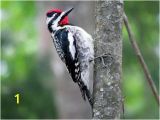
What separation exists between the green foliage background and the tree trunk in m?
3.99

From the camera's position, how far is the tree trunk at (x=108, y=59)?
4219 mm

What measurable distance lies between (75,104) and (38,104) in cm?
85

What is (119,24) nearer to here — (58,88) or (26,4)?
(58,88)

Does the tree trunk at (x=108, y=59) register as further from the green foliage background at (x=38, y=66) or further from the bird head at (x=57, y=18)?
the green foliage background at (x=38, y=66)

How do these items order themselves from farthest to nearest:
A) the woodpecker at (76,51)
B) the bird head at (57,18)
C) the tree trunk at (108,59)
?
1. the bird head at (57,18)
2. the woodpecker at (76,51)
3. the tree trunk at (108,59)

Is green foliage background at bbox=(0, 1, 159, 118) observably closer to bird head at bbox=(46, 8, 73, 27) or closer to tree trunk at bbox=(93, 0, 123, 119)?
bird head at bbox=(46, 8, 73, 27)

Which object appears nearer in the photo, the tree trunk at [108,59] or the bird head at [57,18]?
the tree trunk at [108,59]

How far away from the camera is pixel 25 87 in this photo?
28.4 ft

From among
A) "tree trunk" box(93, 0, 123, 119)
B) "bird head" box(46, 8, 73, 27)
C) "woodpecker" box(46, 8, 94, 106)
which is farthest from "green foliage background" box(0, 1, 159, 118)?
"tree trunk" box(93, 0, 123, 119)

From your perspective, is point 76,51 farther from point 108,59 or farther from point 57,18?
point 108,59

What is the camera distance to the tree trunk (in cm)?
422

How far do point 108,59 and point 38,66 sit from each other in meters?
5.00

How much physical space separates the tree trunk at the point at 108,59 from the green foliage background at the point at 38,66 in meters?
3.99

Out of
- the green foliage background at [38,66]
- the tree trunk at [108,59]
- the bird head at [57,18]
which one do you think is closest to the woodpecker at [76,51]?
the bird head at [57,18]
